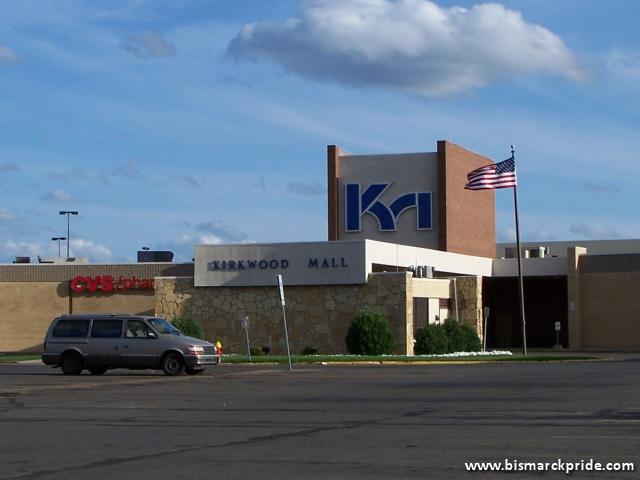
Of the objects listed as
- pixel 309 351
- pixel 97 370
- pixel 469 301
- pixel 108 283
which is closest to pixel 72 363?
pixel 97 370

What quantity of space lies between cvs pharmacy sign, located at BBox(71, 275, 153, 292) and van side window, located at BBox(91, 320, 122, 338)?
2091cm

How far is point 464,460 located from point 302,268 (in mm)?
32904

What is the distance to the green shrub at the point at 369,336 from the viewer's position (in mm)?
39656

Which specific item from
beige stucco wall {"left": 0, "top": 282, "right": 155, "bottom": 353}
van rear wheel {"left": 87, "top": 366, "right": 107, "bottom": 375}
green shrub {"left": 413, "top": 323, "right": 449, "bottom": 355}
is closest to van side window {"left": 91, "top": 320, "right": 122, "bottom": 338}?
van rear wheel {"left": 87, "top": 366, "right": 107, "bottom": 375}

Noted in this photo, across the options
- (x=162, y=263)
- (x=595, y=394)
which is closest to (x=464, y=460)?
(x=595, y=394)

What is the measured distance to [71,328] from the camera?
2892 cm

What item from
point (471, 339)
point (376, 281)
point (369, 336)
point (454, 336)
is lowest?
point (471, 339)

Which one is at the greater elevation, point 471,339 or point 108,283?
point 108,283

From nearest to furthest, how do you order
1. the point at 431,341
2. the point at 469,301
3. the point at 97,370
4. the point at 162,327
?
the point at 162,327, the point at 97,370, the point at 431,341, the point at 469,301

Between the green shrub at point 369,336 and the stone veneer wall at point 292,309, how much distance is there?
5.98ft

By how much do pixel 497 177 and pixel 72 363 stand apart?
2317 centimetres

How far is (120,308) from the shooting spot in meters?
49.8

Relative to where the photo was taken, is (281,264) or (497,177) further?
(497,177)

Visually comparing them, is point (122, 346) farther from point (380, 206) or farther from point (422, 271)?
point (380, 206)
